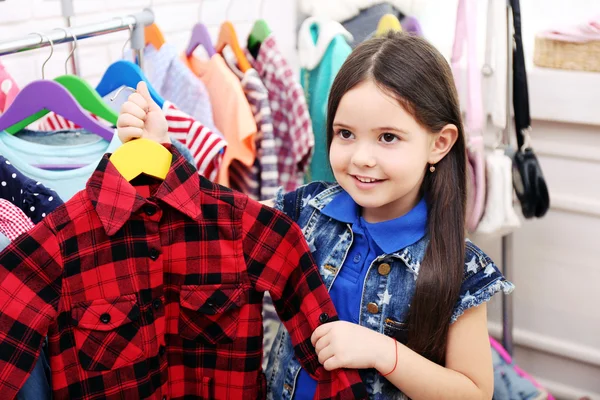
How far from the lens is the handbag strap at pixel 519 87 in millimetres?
1650

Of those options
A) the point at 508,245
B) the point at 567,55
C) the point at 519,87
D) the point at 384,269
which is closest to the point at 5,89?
the point at 384,269

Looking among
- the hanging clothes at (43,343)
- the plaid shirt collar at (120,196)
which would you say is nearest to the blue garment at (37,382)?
the hanging clothes at (43,343)

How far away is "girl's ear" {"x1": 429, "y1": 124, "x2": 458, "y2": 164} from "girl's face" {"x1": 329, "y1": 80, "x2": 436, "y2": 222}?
12 mm

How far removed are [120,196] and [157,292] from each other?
0.48 ft

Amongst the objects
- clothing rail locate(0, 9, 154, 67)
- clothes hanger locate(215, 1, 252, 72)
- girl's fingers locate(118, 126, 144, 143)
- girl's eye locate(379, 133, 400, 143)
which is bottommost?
girl's eye locate(379, 133, 400, 143)

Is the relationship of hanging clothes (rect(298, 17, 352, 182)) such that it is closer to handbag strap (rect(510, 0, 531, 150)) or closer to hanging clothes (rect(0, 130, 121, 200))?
handbag strap (rect(510, 0, 531, 150))

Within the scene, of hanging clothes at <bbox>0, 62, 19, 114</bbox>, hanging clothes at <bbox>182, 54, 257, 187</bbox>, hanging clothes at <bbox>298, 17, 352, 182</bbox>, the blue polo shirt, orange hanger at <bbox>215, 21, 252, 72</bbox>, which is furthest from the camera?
hanging clothes at <bbox>298, 17, 352, 182</bbox>

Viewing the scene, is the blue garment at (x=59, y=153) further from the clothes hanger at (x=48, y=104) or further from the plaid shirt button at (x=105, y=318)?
the plaid shirt button at (x=105, y=318)

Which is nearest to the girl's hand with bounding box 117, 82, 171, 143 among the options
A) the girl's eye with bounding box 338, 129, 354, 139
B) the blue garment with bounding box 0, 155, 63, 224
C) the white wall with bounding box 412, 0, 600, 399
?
the blue garment with bounding box 0, 155, 63, 224

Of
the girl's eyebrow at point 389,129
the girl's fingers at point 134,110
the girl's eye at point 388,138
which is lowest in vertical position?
the girl's eye at point 388,138

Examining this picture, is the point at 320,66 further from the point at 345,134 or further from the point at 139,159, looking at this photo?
the point at 139,159

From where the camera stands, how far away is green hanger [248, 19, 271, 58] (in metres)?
1.51

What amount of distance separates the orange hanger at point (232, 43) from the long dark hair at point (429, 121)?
439mm

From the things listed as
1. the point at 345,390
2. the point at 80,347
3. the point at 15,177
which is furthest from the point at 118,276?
the point at 345,390
